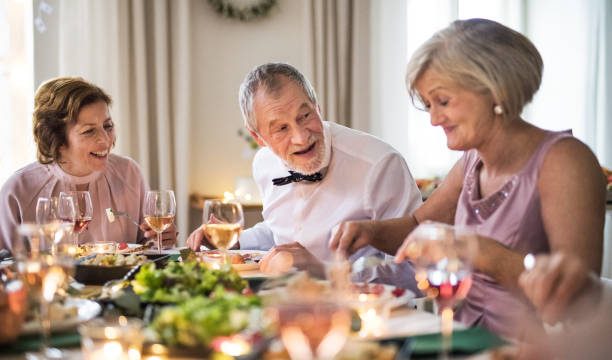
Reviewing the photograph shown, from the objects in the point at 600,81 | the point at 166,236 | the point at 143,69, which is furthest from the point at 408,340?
the point at 600,81

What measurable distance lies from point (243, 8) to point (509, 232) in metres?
3.92

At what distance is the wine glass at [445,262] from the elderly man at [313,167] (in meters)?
1.30

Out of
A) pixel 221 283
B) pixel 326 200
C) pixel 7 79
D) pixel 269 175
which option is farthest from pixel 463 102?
pixel 7 79

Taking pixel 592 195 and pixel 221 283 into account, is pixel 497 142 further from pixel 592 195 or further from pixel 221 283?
pixel 221 283

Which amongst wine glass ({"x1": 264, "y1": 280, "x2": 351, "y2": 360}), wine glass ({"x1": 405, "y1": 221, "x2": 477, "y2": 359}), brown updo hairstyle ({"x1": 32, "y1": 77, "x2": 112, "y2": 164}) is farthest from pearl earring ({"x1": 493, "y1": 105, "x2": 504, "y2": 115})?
brown updo hairstyle ({"x1": 32, "y1": 77, "x2": 112, "y2": 164})

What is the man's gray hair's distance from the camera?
→ 8.48 feet

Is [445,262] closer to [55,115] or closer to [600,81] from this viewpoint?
[55,115]

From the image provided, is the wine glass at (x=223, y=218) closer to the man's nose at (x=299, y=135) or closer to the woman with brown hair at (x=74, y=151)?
the man's nose at (x=299, y=135)

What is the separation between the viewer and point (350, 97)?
5516 mm

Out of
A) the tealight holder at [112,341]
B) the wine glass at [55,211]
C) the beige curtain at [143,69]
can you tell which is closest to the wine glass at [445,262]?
the tealight holder at [112,341]

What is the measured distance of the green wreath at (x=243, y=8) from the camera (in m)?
5.37

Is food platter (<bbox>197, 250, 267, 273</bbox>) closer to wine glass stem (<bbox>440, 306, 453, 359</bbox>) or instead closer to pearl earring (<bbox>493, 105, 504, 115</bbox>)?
pearl earring (<bbox>493, 105, 504, 115</bbox>)

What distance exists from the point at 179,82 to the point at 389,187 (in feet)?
9.33

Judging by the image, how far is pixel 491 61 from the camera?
179cm
